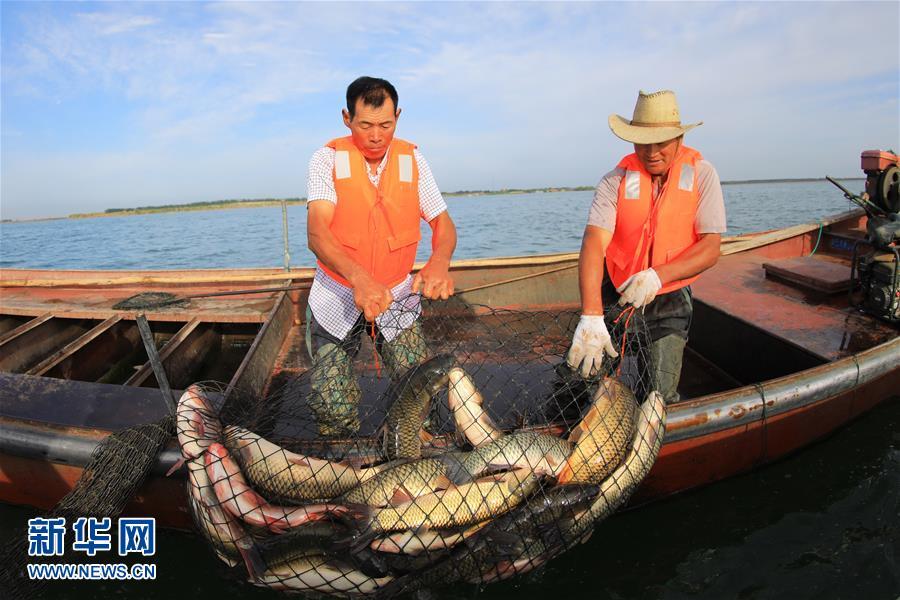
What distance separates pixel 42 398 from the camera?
13.1ft

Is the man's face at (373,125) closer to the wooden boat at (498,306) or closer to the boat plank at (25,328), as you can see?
the wooden boat at (498,306)

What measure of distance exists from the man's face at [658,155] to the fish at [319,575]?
2.83 metres

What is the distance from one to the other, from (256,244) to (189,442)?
27748 mm

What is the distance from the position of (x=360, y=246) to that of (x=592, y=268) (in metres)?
1.51

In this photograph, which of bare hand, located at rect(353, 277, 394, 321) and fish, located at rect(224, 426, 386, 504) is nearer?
fish, located at rect(224, 426, 386, 504)

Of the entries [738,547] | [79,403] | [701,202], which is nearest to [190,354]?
[79,403]

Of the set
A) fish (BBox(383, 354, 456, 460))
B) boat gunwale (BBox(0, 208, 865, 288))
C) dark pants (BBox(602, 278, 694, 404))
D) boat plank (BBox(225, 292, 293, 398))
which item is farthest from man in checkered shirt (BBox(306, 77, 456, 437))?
boat gunwale (BBox(0, 208, 865, 288))

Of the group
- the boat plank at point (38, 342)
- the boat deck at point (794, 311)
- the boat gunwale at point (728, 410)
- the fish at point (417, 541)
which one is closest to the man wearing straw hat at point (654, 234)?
the boat gunwale at point (728, 410)

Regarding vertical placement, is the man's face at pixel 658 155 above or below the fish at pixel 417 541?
above

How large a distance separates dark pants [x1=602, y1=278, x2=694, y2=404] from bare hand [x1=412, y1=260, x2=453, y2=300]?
1.43 meters

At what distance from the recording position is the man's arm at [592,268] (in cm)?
337

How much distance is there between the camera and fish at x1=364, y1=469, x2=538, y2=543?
2.47m

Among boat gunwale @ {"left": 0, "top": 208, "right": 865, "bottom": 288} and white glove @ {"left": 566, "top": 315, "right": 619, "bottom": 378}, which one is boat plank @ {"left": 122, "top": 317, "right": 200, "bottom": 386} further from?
white glove @ {"left": 566, "top": 315, "right": 619, "bottom": 378}

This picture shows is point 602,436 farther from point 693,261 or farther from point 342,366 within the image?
point 342,366
